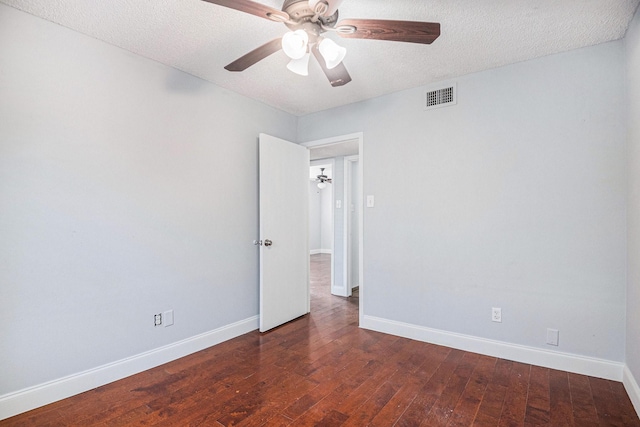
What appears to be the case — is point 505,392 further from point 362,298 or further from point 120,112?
→ point 120,112

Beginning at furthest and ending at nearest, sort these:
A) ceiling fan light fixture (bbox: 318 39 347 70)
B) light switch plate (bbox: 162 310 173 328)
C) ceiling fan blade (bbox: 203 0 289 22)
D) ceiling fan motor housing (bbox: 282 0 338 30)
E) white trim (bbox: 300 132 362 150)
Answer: white trim (bbox: 300 132 362 150) < light switch plate (bbox: 162 310 173 328) < ceiling fan light fixture (bbox: 318 39 347 70) < ceiling fan motor housing (bbox: 282 0 338 30) < ceiling fan blade (bbox: 203 0 289 22)

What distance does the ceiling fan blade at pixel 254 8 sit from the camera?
1440 mm

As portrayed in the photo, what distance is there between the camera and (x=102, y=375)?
7.16ft

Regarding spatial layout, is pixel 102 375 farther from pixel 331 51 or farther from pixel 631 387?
pixel 631 387

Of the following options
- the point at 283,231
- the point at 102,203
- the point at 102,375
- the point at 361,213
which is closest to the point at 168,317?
the point at 102,375

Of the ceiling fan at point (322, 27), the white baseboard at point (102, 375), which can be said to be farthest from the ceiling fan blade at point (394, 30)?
the white baseboard at point (102, 375)

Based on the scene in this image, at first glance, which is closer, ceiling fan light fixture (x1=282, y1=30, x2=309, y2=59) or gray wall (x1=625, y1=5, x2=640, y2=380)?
ceiling fan light fixture (x1=282, y1=30, x2=309, y2=59)

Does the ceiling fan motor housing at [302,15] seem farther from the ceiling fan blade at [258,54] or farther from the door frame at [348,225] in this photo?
the door frame at [348,225]

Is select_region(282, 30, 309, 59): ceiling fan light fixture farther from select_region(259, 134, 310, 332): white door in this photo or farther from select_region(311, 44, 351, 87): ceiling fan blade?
select_region(259, 134, 310, 332): white door

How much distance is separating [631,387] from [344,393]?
5.93 ft

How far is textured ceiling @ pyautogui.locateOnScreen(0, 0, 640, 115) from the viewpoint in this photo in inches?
73.4

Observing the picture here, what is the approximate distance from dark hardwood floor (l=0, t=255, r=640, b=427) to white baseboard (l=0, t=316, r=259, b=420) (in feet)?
0.20

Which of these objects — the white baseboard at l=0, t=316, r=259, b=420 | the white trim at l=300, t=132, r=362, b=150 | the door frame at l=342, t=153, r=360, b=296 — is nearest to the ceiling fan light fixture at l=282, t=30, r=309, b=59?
the white trim at l=300, t=132, r=362, b=150

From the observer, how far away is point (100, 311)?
2199 millimetres
